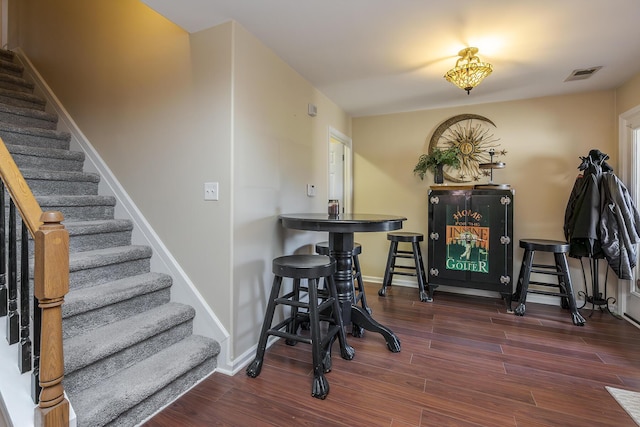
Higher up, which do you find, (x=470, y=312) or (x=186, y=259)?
(x=186, y=259)

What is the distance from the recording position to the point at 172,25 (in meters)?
2.20

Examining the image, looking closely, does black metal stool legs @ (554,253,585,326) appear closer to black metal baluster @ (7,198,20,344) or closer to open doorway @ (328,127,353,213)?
open doorway @ (328,127,353,213)

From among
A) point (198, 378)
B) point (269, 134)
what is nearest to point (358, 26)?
point (269, 134)

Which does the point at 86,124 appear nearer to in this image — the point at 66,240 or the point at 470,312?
the point at 66,240

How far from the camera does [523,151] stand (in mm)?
3455

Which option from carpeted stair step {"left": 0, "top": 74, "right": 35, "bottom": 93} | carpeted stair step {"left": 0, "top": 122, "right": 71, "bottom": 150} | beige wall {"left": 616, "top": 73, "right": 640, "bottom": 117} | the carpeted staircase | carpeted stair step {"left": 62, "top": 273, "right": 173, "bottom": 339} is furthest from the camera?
carpeted stair step {"left": 0, "top": 74, "right": 35, "bottom": 93}

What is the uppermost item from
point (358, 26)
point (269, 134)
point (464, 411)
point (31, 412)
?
point (358, 26)

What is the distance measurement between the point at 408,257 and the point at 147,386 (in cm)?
293

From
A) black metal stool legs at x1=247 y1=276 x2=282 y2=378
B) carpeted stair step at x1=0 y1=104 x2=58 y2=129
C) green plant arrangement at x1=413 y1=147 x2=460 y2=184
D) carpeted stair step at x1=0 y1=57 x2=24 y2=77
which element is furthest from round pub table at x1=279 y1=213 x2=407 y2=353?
carpeted stair step at x1=0 y1=57 x2=24 y2=77

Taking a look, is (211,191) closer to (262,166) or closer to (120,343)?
(262,166)

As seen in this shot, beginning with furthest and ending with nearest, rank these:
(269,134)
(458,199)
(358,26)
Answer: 1. (458,199)
2. (269,134)
3. (358,26)

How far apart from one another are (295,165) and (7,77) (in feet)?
9.78

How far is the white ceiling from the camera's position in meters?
1.86

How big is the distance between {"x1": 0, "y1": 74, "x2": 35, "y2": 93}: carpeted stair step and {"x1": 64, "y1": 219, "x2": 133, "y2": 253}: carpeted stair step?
75.2 inches
